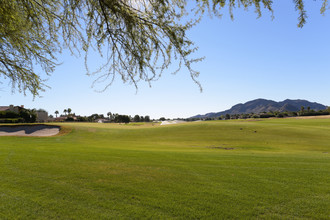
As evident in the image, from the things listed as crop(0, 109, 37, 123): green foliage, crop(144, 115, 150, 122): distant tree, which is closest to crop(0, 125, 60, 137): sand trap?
crop(0, 109, 37, 123): green foliage

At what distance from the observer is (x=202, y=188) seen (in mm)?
5059

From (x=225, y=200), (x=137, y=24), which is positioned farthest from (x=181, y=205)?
(x=137, y=24)

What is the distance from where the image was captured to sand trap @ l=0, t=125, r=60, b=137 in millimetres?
28625

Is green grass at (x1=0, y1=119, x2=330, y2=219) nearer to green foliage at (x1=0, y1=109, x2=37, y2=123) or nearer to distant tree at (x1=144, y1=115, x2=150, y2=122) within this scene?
green foliage at (x1=0, y1=109, x2=37, y2=123)

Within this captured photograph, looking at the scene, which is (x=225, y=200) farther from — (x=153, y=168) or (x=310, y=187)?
(x=153, y=168)

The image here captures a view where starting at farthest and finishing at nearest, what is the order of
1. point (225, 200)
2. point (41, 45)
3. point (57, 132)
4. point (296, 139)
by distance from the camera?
point (57, 132) → point (296, 139) → point (41, 45) → point (225, 200)

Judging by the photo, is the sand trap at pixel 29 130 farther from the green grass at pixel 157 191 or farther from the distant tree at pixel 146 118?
the distant tree at pixel 146 118

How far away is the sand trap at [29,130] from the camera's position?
28625 mm

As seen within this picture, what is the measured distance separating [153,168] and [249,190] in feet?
11.5

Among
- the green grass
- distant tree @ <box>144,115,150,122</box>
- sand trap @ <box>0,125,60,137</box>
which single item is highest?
distant tree @ <box>144,115,150,122</box>

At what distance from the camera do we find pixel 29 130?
3019 centimetres

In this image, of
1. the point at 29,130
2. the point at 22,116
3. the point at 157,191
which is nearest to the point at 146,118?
the point at 22,116

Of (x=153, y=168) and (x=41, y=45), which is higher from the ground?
(x=41, y=45)

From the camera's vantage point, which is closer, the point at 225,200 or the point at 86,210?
the point at 86,210
